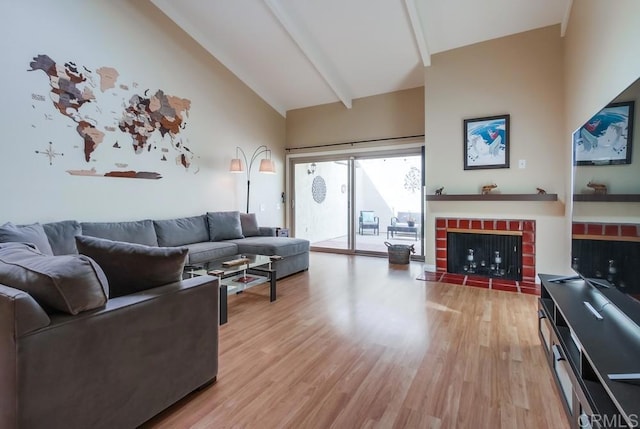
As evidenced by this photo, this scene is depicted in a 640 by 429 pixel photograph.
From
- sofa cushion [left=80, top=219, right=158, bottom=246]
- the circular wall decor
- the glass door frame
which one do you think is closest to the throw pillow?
sofa cushion [left=80, top=219, right=158, bottom=246]

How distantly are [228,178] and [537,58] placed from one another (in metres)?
4.57

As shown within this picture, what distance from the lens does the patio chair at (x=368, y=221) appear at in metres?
6.20

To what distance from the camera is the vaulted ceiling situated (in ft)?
12.2

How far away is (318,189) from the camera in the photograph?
6.67 metres

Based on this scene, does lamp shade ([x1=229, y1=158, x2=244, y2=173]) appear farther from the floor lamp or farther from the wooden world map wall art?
the wooden world map wall art

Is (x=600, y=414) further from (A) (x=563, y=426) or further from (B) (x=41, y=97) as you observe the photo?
(B) (x=41, y=97)

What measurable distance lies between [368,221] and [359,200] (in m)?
0.45

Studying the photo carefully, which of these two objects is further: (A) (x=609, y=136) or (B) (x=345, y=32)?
(B) (x=345, y=32)

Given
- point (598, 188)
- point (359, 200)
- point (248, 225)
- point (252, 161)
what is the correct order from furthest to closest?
point (359, 200) → point (252, 161) → point (248, 225) → point (598, 188)

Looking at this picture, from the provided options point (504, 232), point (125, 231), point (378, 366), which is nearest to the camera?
point (378, 366)

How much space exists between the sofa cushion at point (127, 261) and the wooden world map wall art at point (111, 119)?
7.99 ft

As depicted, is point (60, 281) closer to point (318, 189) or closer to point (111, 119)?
point (111, 119)

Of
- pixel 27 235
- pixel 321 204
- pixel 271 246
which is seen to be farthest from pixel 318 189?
pixel 27 235
